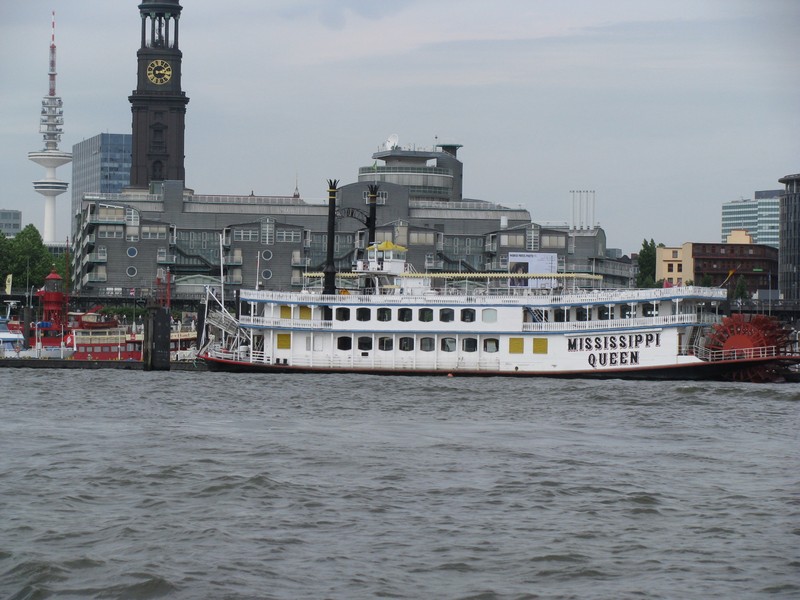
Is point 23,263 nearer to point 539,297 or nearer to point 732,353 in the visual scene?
point 539,297

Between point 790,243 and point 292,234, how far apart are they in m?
53.5

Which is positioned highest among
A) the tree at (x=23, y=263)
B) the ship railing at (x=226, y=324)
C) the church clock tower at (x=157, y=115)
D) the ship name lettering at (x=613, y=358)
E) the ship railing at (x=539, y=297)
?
the church clock tower at (x=157, y=115)

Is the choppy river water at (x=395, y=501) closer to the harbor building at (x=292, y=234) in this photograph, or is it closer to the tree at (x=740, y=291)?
the harbor building at (x=292, y=234)

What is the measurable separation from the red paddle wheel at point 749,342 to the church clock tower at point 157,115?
4219 inches

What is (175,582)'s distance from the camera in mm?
22281

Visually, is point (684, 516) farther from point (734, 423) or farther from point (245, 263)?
point (245, 263)

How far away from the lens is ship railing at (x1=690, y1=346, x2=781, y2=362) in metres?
64.9

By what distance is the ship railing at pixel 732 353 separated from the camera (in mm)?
64938

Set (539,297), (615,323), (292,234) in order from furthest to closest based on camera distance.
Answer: (292,234) < (539,297) < (615,323)

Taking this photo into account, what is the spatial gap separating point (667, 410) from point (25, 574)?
30891 mm

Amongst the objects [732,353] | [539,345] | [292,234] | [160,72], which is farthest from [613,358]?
[160,72]

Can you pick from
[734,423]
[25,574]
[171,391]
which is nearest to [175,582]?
[25,574]

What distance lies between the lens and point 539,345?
67.0 meters

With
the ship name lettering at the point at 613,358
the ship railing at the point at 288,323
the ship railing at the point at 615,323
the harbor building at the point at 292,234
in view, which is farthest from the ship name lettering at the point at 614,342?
the harbor building at the point at 292,234
